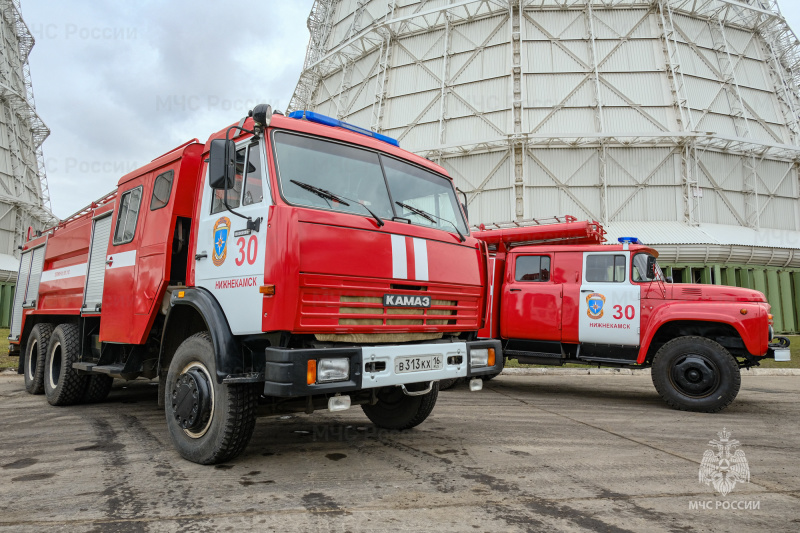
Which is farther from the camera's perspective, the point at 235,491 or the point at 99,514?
the point at 235,491

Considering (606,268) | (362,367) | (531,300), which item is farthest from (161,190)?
(606,268)

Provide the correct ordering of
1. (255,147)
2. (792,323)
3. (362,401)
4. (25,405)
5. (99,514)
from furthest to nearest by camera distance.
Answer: (792,323) < (25,405) < (362,401) < (255,147) < (99,514)

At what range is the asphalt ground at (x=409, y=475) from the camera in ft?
10.4

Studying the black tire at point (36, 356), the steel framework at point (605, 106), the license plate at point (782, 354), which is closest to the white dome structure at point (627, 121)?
the steel framework at point (605, 106)

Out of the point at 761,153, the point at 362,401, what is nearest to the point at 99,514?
the point at 362,401

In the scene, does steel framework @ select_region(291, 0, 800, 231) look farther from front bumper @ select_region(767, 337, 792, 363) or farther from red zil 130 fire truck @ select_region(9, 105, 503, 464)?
red zil 130 fire truck @ select_region(9, 105, 503, 464)

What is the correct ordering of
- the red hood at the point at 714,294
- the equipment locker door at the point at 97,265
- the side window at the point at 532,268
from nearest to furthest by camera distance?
the equipment locker door at the point at 97,265, the red hood at the point at 714,294, the side window at the point at 532,268

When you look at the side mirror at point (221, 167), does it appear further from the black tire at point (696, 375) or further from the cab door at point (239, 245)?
the black tire at point (696, 375)

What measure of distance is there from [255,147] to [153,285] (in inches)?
74.7

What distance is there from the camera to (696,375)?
24.2 feet

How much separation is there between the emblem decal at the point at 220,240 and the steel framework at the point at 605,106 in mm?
19716

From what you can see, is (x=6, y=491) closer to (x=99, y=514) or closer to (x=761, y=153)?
(x=99, y=514)

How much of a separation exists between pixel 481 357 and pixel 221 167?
2.93 m

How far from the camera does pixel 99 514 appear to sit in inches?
127
